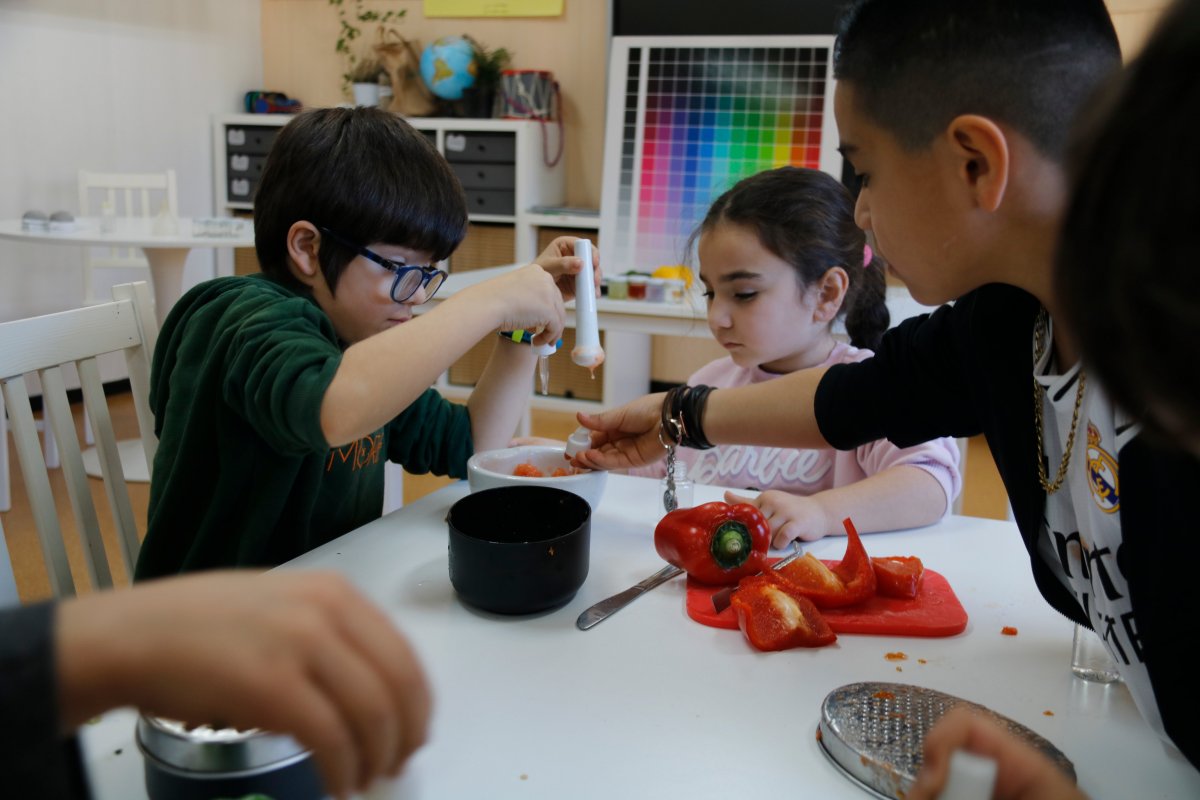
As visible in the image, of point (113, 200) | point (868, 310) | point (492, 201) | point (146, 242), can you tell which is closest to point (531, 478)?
point (868, 310)

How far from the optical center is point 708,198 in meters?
3.21

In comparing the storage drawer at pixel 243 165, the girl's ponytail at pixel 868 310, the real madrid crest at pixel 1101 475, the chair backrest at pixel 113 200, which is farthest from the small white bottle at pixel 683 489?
the storage drawer at pixel 243 165

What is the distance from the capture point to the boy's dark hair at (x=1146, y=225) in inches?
11.6

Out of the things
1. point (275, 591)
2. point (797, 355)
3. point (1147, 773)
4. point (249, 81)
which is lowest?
point (1147, 773)

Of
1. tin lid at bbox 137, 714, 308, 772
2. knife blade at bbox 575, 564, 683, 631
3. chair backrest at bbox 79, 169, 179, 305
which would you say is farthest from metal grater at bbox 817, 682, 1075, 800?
chair backrest at bbox 79, 169, 179, 305

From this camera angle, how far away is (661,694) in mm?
713

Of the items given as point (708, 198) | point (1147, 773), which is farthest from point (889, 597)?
point (708, 198)

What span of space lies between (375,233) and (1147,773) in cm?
94

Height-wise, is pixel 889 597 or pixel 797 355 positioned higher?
pixel 797 355

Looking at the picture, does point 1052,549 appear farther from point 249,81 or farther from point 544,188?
point 249,81

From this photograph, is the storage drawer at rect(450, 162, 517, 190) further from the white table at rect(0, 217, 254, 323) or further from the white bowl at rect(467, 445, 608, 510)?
the white bowl at rect(467, 445, 608, 510)

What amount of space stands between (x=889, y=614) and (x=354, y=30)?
4414mm

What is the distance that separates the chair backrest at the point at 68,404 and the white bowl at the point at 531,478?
1.38ft

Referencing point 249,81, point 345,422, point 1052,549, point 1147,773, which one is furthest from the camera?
point 249,81
